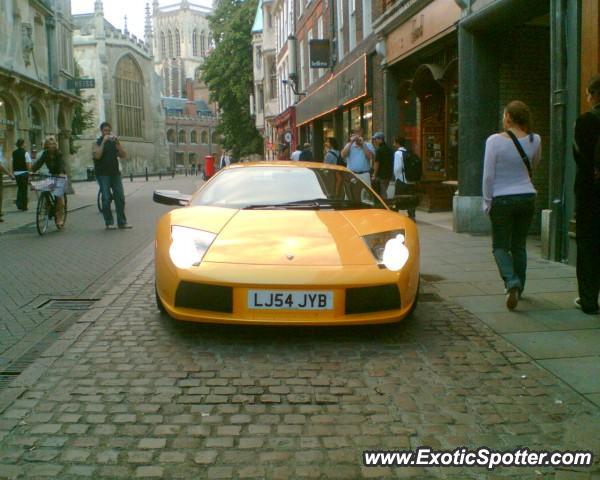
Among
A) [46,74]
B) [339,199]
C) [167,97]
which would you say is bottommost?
[339,199]

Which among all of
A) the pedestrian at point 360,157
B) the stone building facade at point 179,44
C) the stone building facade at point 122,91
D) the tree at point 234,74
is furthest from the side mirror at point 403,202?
the stone building facade at point 179,44

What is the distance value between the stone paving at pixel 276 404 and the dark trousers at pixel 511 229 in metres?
0.78

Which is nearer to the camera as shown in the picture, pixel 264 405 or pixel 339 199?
pixel 264 405

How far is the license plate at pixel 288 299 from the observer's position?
4.42m

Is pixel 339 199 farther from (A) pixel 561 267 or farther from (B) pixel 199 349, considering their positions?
(A) pixel 561 267

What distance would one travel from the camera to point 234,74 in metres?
51.3

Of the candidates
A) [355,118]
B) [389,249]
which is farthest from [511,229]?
[355,118]

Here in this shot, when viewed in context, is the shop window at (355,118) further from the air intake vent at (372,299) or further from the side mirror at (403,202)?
the air intake vent at (372,299)

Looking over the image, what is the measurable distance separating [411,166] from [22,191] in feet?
36.5

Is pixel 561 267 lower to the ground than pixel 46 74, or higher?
lower

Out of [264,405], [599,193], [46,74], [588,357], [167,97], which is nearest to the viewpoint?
[264,405]

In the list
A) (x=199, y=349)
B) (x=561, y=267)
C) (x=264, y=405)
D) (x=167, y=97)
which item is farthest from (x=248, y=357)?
(x=167, y=97)

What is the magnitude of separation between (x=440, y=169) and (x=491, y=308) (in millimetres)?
10044

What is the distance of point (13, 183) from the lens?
21.5m
